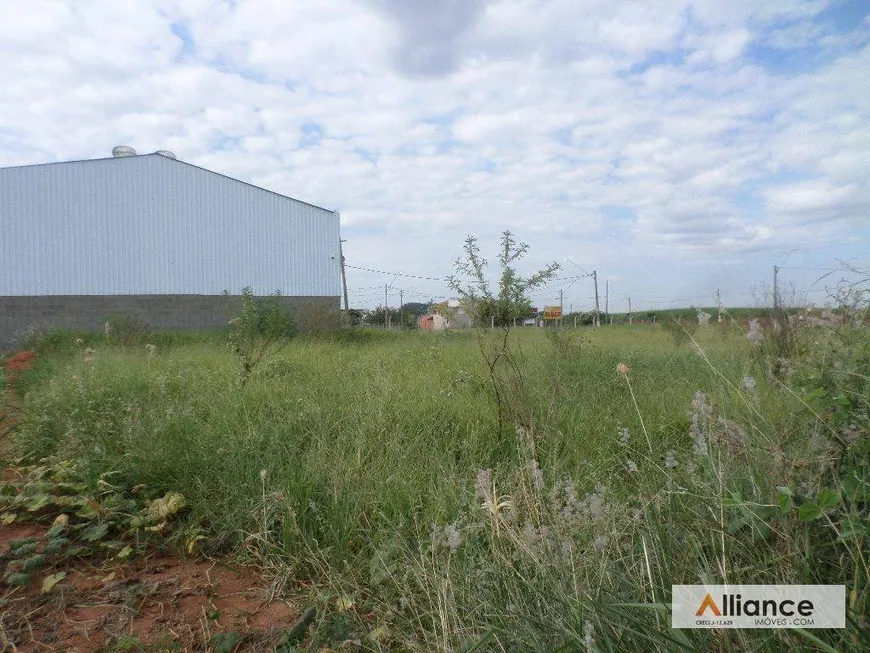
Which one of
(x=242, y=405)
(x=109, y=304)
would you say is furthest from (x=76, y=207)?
(x=242, y=405)

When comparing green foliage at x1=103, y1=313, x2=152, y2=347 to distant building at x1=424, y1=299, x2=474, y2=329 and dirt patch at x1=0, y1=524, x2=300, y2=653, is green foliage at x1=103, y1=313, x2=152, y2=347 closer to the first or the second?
distant building at x1=424, y1=299, x2=474, y2=329

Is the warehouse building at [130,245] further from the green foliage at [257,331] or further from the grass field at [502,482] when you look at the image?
the grass field at [502,482]

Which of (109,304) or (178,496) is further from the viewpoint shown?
(109,304)

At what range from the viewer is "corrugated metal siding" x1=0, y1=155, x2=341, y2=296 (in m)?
15.4

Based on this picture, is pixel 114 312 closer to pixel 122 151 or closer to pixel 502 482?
pixel 122 151

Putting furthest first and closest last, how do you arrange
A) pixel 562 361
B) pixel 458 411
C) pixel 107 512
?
1. pixel 562 361
2. pixel 458 411
3. pixel 107 512

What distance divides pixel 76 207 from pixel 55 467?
14.8 meters

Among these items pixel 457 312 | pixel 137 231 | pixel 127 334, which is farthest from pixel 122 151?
pixel 457 312

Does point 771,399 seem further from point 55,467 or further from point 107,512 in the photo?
point 55,467

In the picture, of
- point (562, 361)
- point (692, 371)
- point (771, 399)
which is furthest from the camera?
point (562, 361)

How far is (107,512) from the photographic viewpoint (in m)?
3.00

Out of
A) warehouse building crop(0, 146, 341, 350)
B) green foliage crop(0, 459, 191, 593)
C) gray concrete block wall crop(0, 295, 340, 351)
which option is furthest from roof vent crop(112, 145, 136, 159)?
green foliage crop(0, 459, 191, 593)

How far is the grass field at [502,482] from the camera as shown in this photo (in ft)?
5.22

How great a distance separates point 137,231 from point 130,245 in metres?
Answer: 0.43
